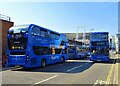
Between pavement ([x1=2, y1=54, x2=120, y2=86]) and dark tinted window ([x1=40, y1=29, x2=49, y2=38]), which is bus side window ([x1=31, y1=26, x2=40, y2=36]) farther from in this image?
pavement ([x1=2, y1=54, x2=120, y2=86])

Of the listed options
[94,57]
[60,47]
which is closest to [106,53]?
[94,57]

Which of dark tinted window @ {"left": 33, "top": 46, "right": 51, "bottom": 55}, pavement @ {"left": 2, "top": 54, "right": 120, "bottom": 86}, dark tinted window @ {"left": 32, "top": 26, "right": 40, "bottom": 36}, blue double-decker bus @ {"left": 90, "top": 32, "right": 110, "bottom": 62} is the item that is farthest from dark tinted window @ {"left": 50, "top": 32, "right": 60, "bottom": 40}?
pavement @ {"left": 2, "top": 54, "right": 120, "bottom": 86}

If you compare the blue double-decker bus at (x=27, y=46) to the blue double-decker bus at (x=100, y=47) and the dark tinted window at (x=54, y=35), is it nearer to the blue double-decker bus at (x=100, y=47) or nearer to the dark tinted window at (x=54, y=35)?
the dark tinted window at (x=54, y=35)

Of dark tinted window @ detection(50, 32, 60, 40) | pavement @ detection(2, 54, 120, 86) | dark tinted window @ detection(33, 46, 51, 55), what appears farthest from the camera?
dark tinted window @ detection(50, 32, 60, 40)

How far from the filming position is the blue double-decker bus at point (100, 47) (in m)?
A: 31.1

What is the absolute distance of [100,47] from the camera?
1224 inches

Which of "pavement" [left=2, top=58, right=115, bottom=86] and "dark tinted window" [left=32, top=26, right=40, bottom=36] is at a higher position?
"dark tinted window" [left=32, top=26, right=40, bottom=36]

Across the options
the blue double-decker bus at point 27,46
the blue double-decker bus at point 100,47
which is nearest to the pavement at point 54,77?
the blue double-decker bus at point 27,46

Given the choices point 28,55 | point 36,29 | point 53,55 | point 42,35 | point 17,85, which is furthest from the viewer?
point 53,55

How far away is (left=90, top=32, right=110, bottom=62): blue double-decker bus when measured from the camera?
31.1m

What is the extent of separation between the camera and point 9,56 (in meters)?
20.4

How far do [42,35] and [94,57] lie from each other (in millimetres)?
10603

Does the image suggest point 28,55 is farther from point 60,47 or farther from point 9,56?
point 60,47

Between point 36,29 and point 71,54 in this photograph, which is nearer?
point 36,29
